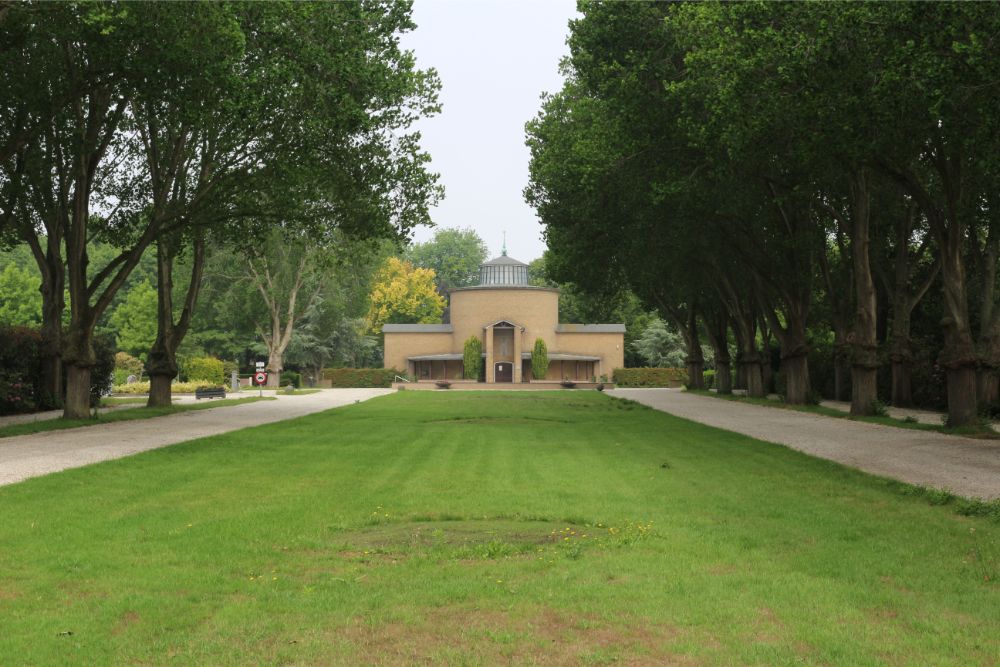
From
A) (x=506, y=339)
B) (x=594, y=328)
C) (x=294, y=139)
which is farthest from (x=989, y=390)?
(x=506, y=339)

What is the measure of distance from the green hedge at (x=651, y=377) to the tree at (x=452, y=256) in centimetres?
4838

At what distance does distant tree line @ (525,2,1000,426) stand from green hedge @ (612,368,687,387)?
32.5 metres

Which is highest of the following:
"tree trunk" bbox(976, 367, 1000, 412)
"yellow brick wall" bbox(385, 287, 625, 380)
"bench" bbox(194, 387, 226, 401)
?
"yellow brick wall" bbox(385, 287, 625, 380)

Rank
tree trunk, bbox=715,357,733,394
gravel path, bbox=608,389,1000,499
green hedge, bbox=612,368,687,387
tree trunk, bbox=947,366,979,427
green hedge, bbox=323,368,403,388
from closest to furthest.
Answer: gravel path, bbox=608,389,1000,499
tree trunk, bbox=947,366,979,427
tree trunk, bbox=715,357,733,394
green hedge, bbox=612,368,687,387
green hedge, bbox=323,368,403,388

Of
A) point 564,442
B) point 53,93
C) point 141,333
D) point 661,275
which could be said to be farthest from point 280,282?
point 564,442

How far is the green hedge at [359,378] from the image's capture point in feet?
265

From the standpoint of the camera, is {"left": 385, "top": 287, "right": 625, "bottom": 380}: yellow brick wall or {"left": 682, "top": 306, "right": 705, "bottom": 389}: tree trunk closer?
{"left": 682, "top": 306, "right": 705, "bottom": 389}: tree trunk

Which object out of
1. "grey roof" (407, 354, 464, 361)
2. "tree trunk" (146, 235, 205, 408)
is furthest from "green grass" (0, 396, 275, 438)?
"grey roof" (407, 354, 464, 361)

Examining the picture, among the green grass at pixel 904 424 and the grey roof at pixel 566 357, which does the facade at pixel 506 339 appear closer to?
the grey roof at pixel 566 357

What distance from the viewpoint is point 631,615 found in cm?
631

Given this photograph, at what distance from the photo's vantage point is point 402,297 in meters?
102

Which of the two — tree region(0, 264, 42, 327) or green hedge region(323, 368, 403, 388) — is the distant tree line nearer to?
green hedge region(323, 368, 403, 388)

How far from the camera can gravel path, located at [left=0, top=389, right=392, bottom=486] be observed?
49.5 feet

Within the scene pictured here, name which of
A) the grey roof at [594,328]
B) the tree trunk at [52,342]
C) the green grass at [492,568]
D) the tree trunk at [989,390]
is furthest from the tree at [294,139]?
the grey roof at [594,328]
